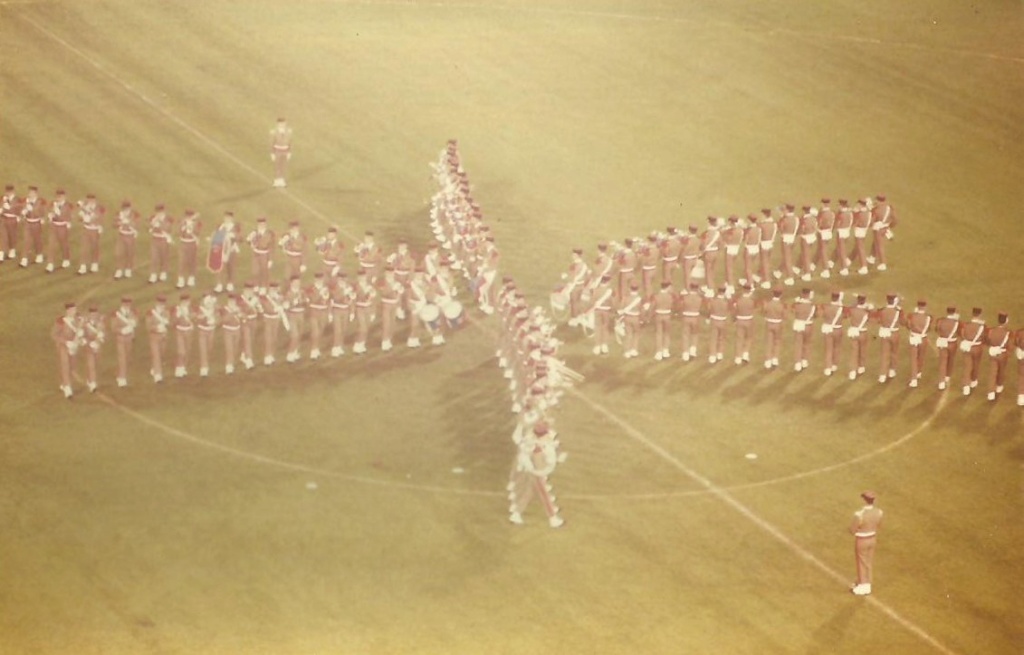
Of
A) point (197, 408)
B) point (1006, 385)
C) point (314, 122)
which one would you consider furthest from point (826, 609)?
point (314, 122)

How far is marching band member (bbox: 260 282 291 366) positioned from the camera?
117 ft

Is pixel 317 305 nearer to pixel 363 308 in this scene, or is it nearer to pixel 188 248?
pixel 363 308

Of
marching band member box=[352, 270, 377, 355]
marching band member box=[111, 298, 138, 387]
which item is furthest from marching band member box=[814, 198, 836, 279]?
marching band member box=[111, 298, 138, 387]

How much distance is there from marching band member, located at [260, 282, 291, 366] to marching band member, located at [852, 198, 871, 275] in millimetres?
14091

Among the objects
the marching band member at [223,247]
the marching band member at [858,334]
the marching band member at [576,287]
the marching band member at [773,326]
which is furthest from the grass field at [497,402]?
the marching band member at [223,247]

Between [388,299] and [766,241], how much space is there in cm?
948

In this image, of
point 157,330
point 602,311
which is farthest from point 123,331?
point 602,311

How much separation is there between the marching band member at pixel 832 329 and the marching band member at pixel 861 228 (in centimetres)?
538

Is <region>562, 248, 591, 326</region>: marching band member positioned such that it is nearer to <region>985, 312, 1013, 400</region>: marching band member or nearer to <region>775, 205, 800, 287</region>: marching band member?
<region>775, 205, 800, 287</region>: marching band member

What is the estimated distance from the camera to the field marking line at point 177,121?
145ft

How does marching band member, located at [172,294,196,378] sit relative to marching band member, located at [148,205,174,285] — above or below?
below

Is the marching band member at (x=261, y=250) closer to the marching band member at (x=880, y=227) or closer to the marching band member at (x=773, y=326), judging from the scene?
the marching band member at (x=773, y=326)

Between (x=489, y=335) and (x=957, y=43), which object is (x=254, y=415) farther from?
(x=957, y=43)

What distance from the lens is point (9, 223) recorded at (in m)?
40.2
